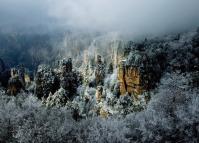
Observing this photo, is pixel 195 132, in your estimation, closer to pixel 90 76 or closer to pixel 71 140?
pixel 71 140

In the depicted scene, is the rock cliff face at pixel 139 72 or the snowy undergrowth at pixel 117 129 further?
the rock cliff face at pixel 139 72

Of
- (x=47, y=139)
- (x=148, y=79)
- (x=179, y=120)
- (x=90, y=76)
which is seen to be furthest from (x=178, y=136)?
(x=90, y=76)

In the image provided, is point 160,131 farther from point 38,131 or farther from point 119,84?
point 119,84

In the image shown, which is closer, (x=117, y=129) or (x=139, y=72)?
(x=117, y=129)

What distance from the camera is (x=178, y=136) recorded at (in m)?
64.0

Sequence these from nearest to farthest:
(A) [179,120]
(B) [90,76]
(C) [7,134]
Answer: (C) [7,134] → (A) [179,120] → (B) [90,76]

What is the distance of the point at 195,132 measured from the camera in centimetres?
6197

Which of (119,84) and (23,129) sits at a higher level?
(23,129)

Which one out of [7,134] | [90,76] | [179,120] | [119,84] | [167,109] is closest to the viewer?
[7,134]

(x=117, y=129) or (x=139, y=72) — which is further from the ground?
(x=139, y=72)

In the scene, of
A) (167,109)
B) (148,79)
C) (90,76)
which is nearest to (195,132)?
(167,109)

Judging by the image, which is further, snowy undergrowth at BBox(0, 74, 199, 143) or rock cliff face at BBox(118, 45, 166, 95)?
rock cliff face at BBox(118, 45, 166, 95)

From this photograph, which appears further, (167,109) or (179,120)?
(167,109)

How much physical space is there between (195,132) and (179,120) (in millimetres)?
3927
